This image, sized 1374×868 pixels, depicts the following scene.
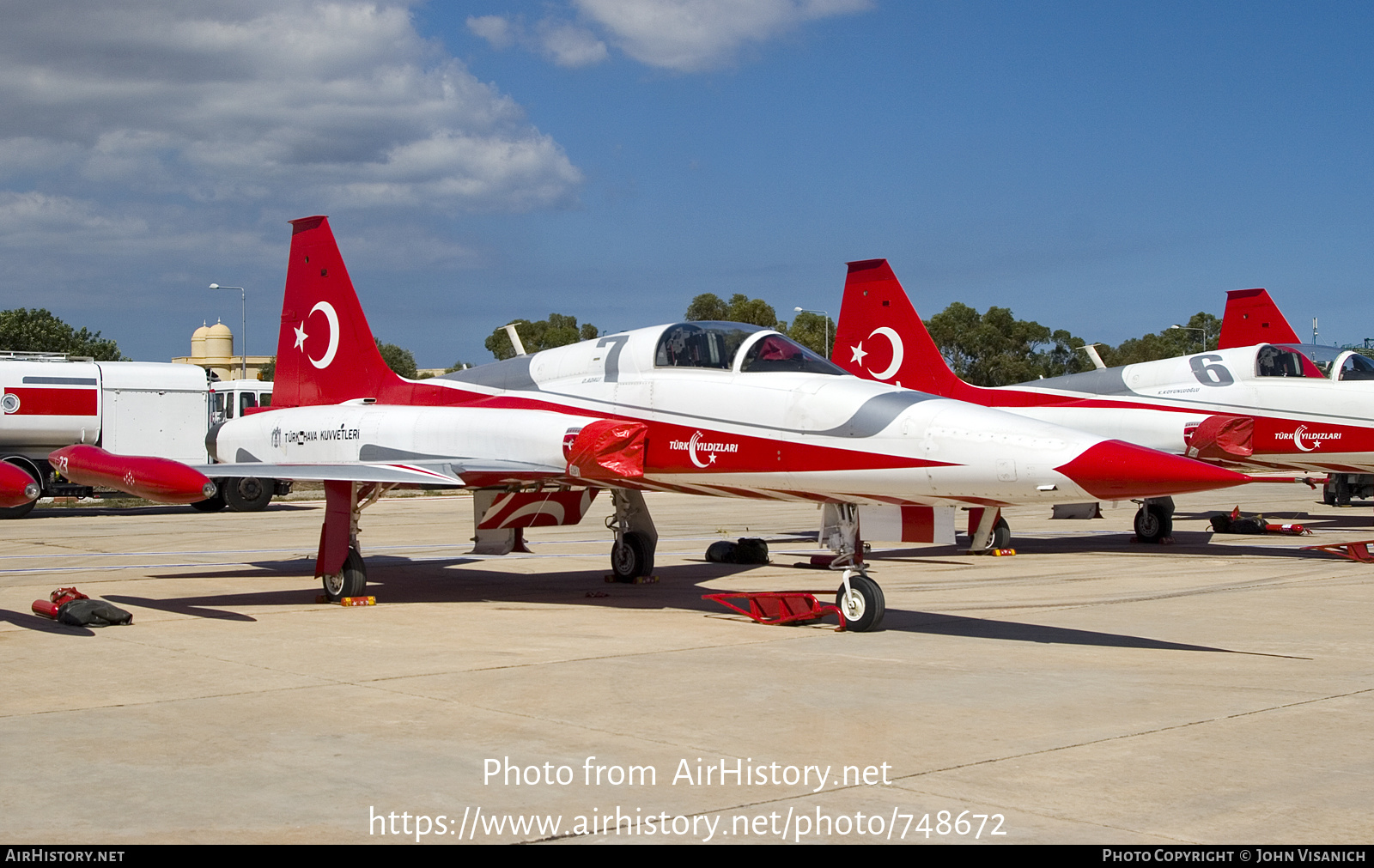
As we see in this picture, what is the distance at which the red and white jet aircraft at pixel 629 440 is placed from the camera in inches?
374

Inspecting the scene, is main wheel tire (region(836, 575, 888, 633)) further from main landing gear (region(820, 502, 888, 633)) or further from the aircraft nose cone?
the aircraft nose cone

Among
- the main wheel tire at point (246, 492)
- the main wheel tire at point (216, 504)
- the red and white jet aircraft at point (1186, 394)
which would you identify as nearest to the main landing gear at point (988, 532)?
the red and white jet aircraft at point (1186, 394)

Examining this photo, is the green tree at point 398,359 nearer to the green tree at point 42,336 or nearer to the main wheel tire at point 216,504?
the green tree at point 42,336

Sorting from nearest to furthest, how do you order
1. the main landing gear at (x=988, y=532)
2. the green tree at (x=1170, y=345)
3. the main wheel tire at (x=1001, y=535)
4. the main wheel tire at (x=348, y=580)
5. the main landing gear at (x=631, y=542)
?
the main wheel tire at (x=348, y=580), the main landing gear at (x=631, y=542), the main landing gear at (x=988, y=532), the main wheel tire at (x=1001, y=535), the green tree at (x=1170, y=345)

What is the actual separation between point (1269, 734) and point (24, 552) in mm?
17777

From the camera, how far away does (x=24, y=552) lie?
18750 mm

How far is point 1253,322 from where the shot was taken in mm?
22719

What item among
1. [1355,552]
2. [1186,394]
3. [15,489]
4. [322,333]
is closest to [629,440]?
[15,489]

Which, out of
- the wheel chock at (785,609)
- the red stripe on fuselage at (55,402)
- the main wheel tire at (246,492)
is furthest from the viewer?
the main wheel tire at (246,492)

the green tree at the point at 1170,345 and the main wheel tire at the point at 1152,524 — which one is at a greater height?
the green tree at the point at 1170,345

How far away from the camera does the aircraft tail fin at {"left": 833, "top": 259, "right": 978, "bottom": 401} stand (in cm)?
1955

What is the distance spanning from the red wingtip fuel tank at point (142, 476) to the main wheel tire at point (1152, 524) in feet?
47.0

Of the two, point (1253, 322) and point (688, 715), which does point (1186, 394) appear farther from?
point (688, 715)

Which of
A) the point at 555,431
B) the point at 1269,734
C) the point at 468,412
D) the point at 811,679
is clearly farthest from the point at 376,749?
the point at 468,412
